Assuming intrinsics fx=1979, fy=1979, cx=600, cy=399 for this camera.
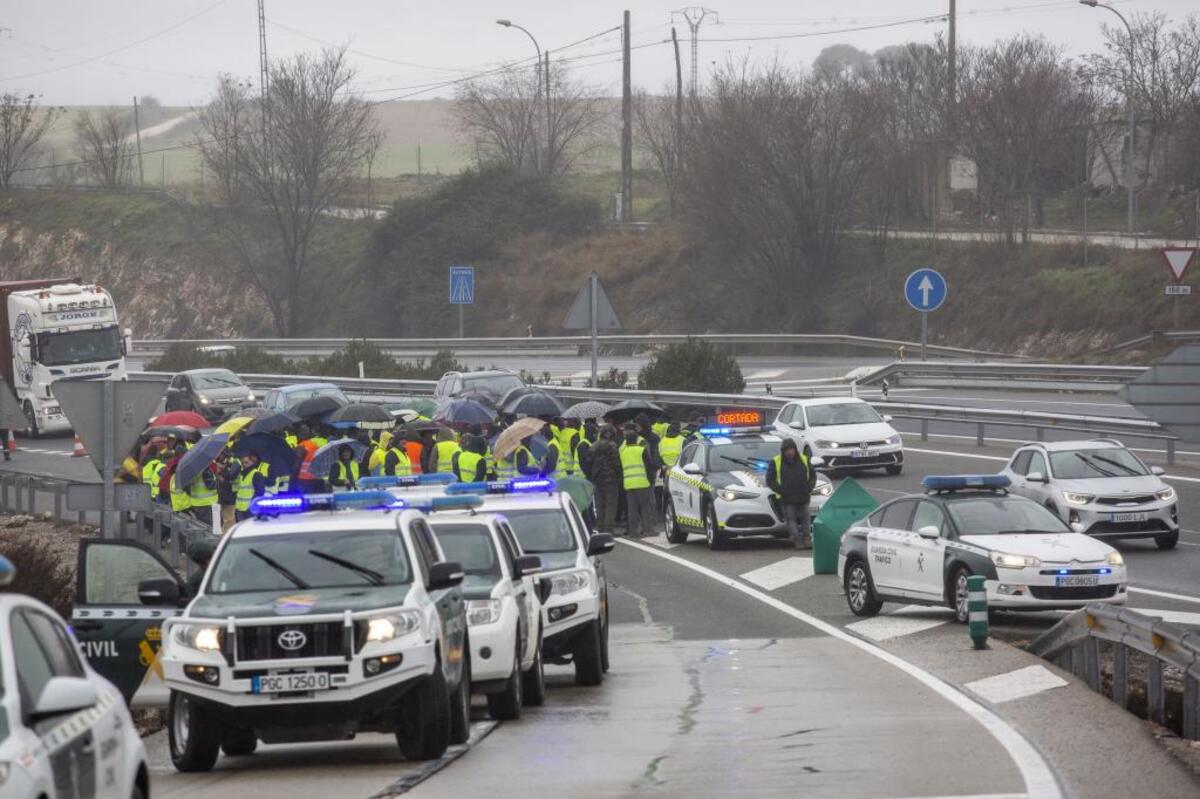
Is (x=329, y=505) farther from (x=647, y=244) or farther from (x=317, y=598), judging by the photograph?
(x=647, y=244)

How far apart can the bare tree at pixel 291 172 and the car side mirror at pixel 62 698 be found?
83.9 meters

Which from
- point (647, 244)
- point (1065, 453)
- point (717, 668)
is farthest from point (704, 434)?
point (647, 244)

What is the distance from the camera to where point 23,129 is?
4564 inches

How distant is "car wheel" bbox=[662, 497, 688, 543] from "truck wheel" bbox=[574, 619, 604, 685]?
13466 millimetres

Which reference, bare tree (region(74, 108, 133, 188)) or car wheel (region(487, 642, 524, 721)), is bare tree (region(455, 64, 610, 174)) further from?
car wheel (region(487, 642, 524, 721))

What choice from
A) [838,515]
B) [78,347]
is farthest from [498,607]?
[78,347]

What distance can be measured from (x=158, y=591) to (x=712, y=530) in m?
17.0

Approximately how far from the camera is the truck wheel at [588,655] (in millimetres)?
17156

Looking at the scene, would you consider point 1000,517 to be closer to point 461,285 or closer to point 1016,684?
point 1016,684

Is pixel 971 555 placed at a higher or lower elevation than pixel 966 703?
higher

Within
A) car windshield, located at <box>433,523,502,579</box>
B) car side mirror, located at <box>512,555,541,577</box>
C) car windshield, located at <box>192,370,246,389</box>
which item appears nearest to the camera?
car side mirror, located at <box>512,555,541,577</box>

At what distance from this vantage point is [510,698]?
1469cm

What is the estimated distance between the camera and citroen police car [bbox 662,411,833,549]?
2903cm

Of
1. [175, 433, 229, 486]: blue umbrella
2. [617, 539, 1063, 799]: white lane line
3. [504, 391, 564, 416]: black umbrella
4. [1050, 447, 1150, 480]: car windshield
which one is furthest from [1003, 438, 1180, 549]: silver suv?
[175, 433, 229, 486]: blue umbrella
